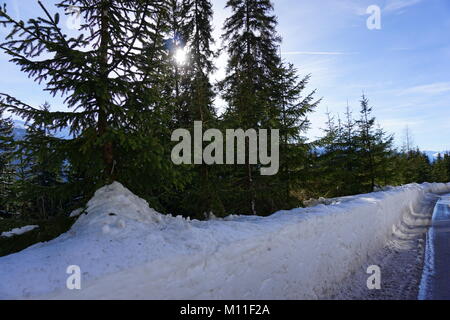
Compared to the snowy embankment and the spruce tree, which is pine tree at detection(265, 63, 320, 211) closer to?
the spruce tree

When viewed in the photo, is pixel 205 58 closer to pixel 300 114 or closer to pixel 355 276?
pixel 300 114

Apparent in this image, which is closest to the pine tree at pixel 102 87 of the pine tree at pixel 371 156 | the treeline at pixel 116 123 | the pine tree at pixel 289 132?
the treeline at pixel 116 123

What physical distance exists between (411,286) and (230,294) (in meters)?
4.08

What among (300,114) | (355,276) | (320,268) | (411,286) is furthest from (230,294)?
(300,114)

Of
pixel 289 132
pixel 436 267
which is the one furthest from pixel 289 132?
pixel 436 267

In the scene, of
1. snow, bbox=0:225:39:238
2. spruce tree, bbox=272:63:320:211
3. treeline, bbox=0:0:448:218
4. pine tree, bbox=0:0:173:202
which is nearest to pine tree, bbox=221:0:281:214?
spruce tree, bbox=272:63:320:211

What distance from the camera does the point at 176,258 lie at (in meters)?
2.91

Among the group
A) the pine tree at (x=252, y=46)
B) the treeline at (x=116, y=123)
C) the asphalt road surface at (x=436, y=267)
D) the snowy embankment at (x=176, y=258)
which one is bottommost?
the asphalt road surface at (x=436, y=267)

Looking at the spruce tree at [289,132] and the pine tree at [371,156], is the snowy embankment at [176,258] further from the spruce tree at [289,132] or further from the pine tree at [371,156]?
the pine tree at [371,156]

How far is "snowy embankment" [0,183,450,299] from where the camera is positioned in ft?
8.19

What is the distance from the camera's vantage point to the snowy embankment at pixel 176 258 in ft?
8.19

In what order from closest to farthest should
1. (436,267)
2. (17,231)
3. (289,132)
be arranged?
1. (17,231)
2. (436,267)
3. (289,132)

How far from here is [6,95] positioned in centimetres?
391

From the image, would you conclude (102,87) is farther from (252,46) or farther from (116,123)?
(252,46)
